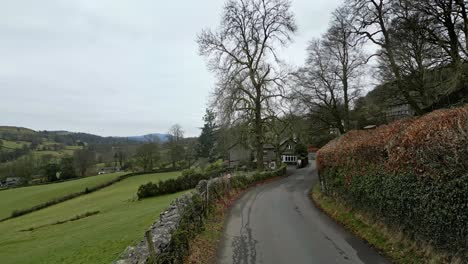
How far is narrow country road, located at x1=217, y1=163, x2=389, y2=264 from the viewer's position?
8.96m

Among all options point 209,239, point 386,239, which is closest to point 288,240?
point 209,239

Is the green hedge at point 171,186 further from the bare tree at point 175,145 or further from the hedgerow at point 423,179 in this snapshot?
the bare tree at point 175,145

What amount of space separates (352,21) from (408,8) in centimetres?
461

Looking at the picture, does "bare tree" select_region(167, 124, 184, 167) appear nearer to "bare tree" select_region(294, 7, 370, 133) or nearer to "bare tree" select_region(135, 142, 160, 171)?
"bare tree" select_region(135, 142, 160, 171)

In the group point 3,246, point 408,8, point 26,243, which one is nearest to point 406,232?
point 408,8

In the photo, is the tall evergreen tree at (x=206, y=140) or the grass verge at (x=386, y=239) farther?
the tall evergreen tree at (x=206, y=140)

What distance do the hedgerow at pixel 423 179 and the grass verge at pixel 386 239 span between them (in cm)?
22

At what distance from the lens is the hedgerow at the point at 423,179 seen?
668 cm

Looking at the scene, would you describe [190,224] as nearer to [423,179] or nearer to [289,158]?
[423,179]

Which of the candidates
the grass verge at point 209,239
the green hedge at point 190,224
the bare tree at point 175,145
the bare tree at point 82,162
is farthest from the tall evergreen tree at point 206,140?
the grass verge at point 209,239

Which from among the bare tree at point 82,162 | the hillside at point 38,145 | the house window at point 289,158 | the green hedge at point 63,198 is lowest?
the green hedge at point 63,198

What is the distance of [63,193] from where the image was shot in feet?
158

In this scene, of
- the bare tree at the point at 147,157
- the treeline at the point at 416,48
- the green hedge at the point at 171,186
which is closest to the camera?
the treeline at the point at 416,48

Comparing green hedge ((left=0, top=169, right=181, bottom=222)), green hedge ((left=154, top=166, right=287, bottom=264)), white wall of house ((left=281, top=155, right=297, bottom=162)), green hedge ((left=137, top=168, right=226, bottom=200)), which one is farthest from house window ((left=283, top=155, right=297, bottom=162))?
green hedge ((left=154, top=166, right=287, bottom=264))
